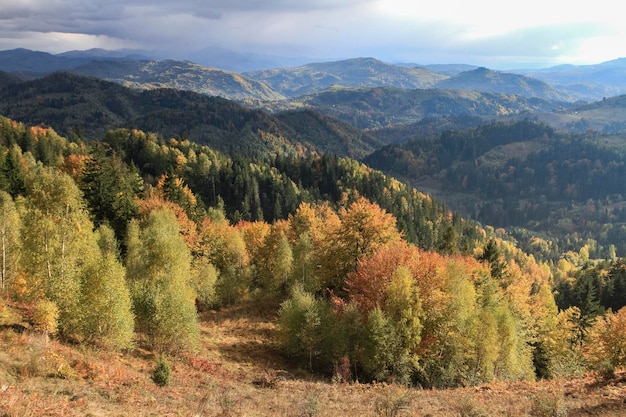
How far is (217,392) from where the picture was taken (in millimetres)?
30984

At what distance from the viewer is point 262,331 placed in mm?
55438

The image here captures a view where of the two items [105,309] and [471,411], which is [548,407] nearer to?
[471,411]

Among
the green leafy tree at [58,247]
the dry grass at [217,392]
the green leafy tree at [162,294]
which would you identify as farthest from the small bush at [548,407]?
the green leafy tree at [58,247]

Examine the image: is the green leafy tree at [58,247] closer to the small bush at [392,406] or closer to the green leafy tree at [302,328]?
the green leafy tree at [302,328]

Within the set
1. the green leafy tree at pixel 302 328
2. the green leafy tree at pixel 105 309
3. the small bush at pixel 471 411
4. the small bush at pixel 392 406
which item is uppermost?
the green leafy tree at pixel 105 309

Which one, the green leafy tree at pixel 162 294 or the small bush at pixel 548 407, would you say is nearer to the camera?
the small bush at pixel 548 407

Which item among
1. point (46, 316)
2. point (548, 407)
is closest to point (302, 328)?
point (46, 316)

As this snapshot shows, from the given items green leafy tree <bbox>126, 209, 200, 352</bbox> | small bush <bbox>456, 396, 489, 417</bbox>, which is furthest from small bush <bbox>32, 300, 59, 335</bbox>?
small bush <bbox>456, 396, 489, 417</bbox>

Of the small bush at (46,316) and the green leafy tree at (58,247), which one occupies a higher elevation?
the green leafy tree at (58,247)

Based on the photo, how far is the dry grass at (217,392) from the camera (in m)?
23.3

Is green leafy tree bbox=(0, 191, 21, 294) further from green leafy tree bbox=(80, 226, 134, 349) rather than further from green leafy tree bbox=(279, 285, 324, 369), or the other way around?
→ green leafy tree bbox=(279, 285, 324, 369)

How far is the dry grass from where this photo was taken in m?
23.3

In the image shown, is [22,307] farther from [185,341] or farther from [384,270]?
[384,270]

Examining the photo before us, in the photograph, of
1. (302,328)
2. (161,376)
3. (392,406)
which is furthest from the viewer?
(302,328)
